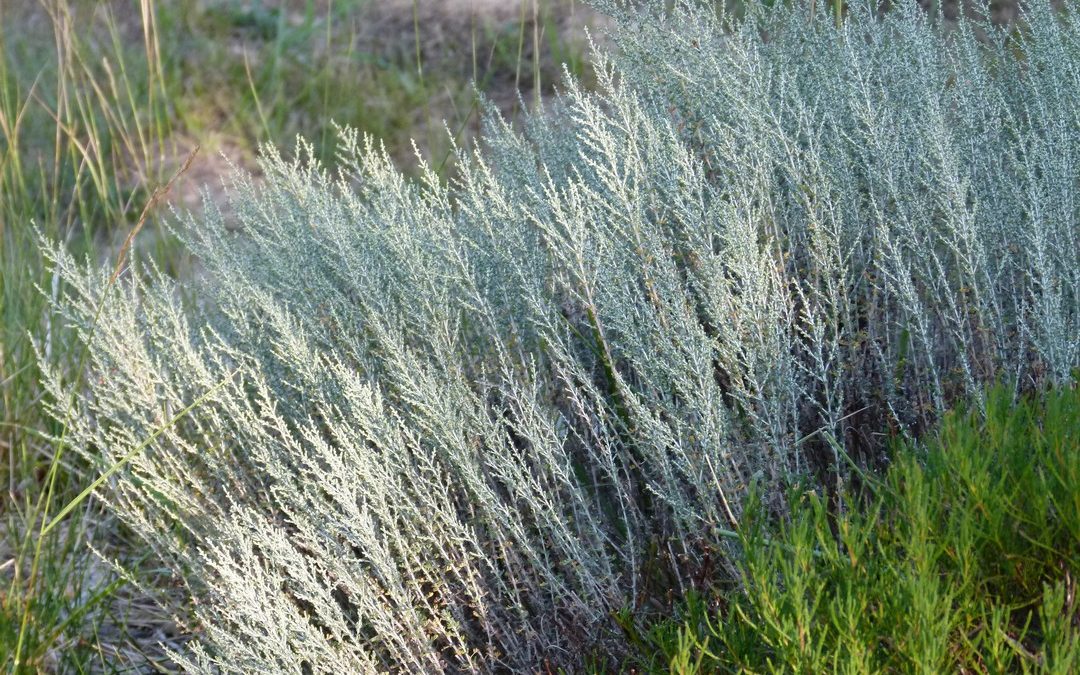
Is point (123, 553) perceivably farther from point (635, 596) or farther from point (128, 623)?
point (635, 596)

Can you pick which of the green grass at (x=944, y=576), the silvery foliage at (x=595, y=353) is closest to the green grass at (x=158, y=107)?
the silvery foliage at (x=595, y=353)

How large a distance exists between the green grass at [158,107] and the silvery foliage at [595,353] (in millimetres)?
880

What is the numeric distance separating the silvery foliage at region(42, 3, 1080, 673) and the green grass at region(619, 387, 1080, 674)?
0.31 meters

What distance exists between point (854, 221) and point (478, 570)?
3.53 ft

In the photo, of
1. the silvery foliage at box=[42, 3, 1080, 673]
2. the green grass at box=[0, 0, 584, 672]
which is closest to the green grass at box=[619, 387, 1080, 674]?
the silvery foliage at box=[42, 3, 1080, 673]

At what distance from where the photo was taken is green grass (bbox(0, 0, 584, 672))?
3.37 meters

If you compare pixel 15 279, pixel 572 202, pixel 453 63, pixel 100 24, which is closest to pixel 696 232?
pixel 572 202

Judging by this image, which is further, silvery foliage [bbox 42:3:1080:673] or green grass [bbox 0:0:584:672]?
green grass [bbox 0:0:584:672]

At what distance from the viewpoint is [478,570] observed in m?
2.02

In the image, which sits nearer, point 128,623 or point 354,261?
point 354,261

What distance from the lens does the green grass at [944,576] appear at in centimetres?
136

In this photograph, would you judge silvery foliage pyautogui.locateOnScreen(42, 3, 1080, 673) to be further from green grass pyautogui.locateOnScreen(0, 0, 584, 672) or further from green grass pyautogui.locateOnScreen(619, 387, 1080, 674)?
green grass pyautogui.locateOnScreen(0, 0, 584, 672)

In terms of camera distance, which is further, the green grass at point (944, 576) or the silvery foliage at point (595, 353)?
the silvery foliage at point (595, 353)

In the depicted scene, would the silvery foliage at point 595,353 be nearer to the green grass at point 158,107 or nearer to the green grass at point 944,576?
the green grass at point 944,576
